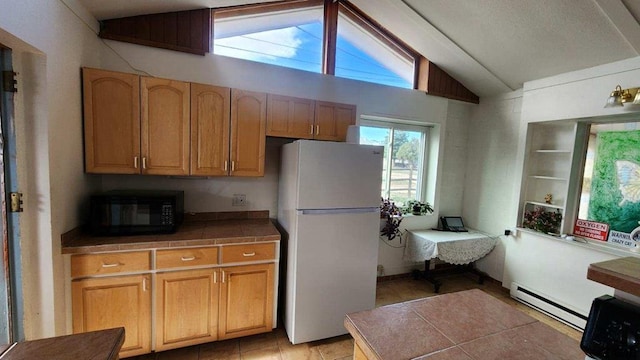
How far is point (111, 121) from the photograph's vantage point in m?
1.90

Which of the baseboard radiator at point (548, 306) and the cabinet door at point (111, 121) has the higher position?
the cabinet door at point (111, 121)

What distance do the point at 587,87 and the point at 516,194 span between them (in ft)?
3.95

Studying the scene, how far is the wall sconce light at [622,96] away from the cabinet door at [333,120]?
2114mm

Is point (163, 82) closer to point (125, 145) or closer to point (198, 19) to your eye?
point (125, 145)

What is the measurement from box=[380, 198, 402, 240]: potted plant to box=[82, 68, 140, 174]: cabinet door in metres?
2.44

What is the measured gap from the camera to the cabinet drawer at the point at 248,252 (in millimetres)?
1981

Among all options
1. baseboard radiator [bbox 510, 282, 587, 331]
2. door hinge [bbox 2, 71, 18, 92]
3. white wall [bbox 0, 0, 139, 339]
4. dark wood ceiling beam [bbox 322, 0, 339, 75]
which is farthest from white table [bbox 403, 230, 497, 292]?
door hinge [bbox 2, 71, 18, 92]

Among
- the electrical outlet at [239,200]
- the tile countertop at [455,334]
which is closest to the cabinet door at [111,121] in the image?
the electrical outlet at [239,200]

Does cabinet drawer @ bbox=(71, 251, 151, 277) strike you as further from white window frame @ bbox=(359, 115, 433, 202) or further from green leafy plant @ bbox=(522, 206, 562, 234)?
green leafy plant @ bbox=(522, 206, 562, 234)

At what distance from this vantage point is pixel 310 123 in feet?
7.93

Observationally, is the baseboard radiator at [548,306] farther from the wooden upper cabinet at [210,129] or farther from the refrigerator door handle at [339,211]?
the wooden upper cabinet at [210,129]

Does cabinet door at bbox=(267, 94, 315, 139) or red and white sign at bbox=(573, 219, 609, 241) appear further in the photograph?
red and white sign at bbox=(573, 219, 609, 241)

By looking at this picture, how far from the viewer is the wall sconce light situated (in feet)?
6.76

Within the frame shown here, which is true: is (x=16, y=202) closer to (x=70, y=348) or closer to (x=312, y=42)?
(x=70, y=348)
